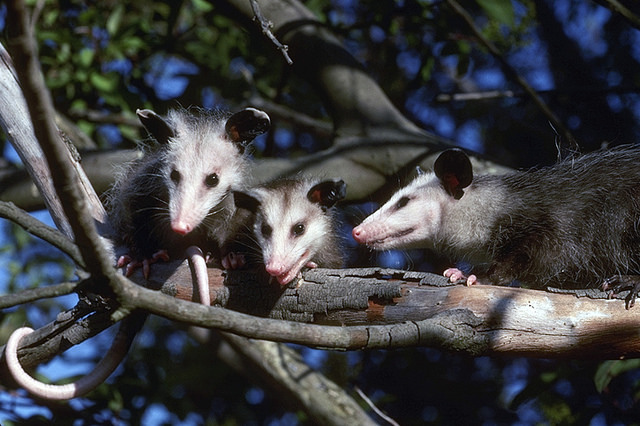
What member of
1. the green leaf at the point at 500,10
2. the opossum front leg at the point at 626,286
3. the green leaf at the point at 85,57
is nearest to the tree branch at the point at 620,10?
the green leaf at the point at 500,10

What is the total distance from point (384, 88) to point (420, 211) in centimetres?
145

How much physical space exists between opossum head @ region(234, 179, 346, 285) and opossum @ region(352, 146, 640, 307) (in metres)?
0.12

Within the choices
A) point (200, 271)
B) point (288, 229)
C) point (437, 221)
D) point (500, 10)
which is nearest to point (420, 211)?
point (437, 221)

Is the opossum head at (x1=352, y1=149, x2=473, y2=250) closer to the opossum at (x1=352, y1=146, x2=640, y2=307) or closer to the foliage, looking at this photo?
the opossum at (x1=352, y1=146, x2=640, y2=307)

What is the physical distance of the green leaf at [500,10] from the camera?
267cm

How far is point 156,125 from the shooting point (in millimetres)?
2332

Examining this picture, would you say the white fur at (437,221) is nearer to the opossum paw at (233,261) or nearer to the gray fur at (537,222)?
the gray fur at (537,222)

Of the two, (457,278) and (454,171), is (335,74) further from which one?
(457,278)

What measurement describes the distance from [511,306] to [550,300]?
0.10 m

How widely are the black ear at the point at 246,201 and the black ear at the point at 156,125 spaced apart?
0.32 metres

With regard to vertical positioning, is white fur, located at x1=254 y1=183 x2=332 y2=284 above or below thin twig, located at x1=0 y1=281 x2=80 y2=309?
below

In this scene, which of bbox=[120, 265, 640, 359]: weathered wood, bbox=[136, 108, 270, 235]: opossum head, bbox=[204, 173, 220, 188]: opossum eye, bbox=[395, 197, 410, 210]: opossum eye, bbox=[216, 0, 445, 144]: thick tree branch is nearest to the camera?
bbox=[120, 265, 640, 359]: weathered wood

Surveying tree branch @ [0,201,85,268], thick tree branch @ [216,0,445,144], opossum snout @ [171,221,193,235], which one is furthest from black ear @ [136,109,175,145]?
tree branch @ [0,201,85,268]

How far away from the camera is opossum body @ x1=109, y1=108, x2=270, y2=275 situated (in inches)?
87.3
